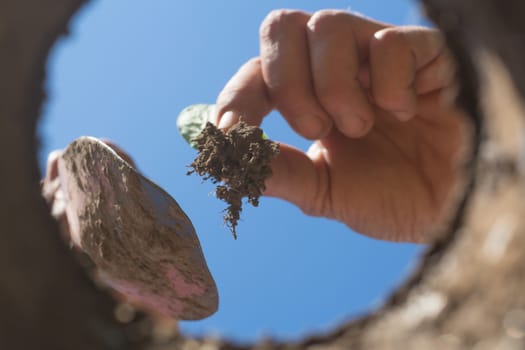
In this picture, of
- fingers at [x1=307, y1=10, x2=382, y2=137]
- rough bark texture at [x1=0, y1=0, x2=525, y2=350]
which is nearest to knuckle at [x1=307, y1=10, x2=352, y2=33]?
fingers at [x1=307, y1=10, x2=382, y2=137]

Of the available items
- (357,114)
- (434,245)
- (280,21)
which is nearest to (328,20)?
(280,21)

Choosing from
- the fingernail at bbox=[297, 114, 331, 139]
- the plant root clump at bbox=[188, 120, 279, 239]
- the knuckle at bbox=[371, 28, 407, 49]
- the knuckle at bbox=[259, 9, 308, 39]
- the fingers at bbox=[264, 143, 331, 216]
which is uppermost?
the knuckle at bbox=[259, 9, 308, 39]

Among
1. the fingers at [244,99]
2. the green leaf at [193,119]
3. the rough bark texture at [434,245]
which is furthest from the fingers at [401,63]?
the rough bark texture at [434,245]

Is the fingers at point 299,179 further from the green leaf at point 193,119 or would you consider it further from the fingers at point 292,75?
the green leaf at point 193,119

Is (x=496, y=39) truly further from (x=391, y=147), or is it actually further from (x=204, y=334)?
(x=391, y=147)

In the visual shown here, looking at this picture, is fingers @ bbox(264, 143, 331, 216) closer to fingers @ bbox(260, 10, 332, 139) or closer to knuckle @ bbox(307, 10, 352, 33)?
fingers @ bbox(260, 10, 332, 139)

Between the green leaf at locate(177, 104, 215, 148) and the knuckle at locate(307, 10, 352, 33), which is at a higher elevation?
the knuckle at locate(307, 10, 352, 33)
